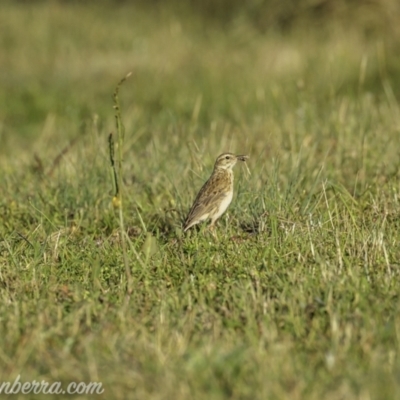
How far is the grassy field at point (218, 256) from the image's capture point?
4242 millimetres

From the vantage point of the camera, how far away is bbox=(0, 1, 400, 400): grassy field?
13.9 feet

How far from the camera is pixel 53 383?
4.28m

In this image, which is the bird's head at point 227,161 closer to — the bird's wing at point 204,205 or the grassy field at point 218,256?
the grassy field at point 218,256

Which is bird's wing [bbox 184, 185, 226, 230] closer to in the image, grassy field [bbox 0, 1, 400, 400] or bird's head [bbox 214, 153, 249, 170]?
grassy field [bbox 0, 1, 400, 400]

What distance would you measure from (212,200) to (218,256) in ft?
2.77

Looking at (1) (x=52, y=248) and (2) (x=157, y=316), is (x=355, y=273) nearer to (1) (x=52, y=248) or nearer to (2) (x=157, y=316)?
(2) (x=157, y=316)

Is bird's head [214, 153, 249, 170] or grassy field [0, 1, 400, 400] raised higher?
bird's head [214, 153, 249, 170]

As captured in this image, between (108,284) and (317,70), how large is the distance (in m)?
8.06

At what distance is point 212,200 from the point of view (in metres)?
6.59

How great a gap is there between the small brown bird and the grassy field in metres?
0.10

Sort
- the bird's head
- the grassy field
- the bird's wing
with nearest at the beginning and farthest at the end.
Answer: the grassy field < the bird's wing < the bird's head

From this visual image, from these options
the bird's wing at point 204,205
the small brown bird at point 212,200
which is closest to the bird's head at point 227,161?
the small brown bird at point 212,200

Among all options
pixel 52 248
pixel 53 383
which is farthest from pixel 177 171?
pixel 53 383

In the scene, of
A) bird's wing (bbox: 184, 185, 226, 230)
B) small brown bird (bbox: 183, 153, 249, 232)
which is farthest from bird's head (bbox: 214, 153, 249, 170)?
bird's wing (bbox: 184, 185, 226, 230)
